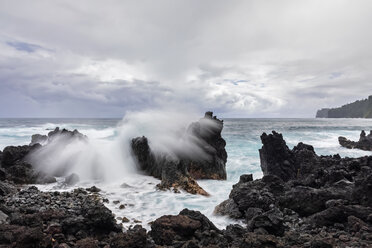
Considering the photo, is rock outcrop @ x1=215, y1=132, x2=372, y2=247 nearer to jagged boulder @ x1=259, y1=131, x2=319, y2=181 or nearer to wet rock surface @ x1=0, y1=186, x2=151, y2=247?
jagged boulder @ x1=259, y1=131, x2=319, y2=181

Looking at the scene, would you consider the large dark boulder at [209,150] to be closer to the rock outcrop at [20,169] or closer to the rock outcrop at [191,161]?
the rock outcrop at [191,161]

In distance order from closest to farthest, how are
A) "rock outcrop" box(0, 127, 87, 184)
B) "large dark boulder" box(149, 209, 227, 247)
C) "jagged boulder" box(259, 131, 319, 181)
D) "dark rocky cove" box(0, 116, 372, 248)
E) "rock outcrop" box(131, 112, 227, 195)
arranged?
"dark rocky cove" box(0, 116, 372, 248) → "large dark boulder" box(149, 209, 227, 247) → "rock outcrop" box(131, 112, 227, 195) → "rock outcrop" box(0, 127, 87, 184) → "jagged boulder" box(259, 131, 319, 181)

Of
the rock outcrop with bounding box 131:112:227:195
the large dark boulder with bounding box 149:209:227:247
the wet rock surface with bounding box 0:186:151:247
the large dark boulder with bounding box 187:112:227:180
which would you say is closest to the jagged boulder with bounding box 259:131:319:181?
the large dark boulder with bounding box 187:112:227:180

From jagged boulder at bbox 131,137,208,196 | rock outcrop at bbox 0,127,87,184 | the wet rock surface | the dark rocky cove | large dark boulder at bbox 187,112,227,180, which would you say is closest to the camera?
the wet rock surface

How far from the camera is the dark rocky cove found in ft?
18.6

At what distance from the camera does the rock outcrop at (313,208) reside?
596cm

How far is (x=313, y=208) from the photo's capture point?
7.93 m

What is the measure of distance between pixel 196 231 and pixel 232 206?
292 centimetres

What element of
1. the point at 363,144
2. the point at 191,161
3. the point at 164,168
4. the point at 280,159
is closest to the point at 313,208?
the point at 280,159

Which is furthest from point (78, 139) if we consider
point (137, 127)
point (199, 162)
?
point (199, 162)

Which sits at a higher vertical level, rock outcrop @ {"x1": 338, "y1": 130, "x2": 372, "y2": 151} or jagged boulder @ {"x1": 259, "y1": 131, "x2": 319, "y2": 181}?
jagged boulder @ {"x1": 259, "y1": 131, "x2": 319, "y2": 181}

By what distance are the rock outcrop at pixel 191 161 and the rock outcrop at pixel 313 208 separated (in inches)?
124

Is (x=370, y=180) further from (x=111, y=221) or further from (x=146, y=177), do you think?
(x=146, y=177)

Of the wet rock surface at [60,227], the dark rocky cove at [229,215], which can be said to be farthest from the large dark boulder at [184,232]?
the wet rock surface at [60,227]
